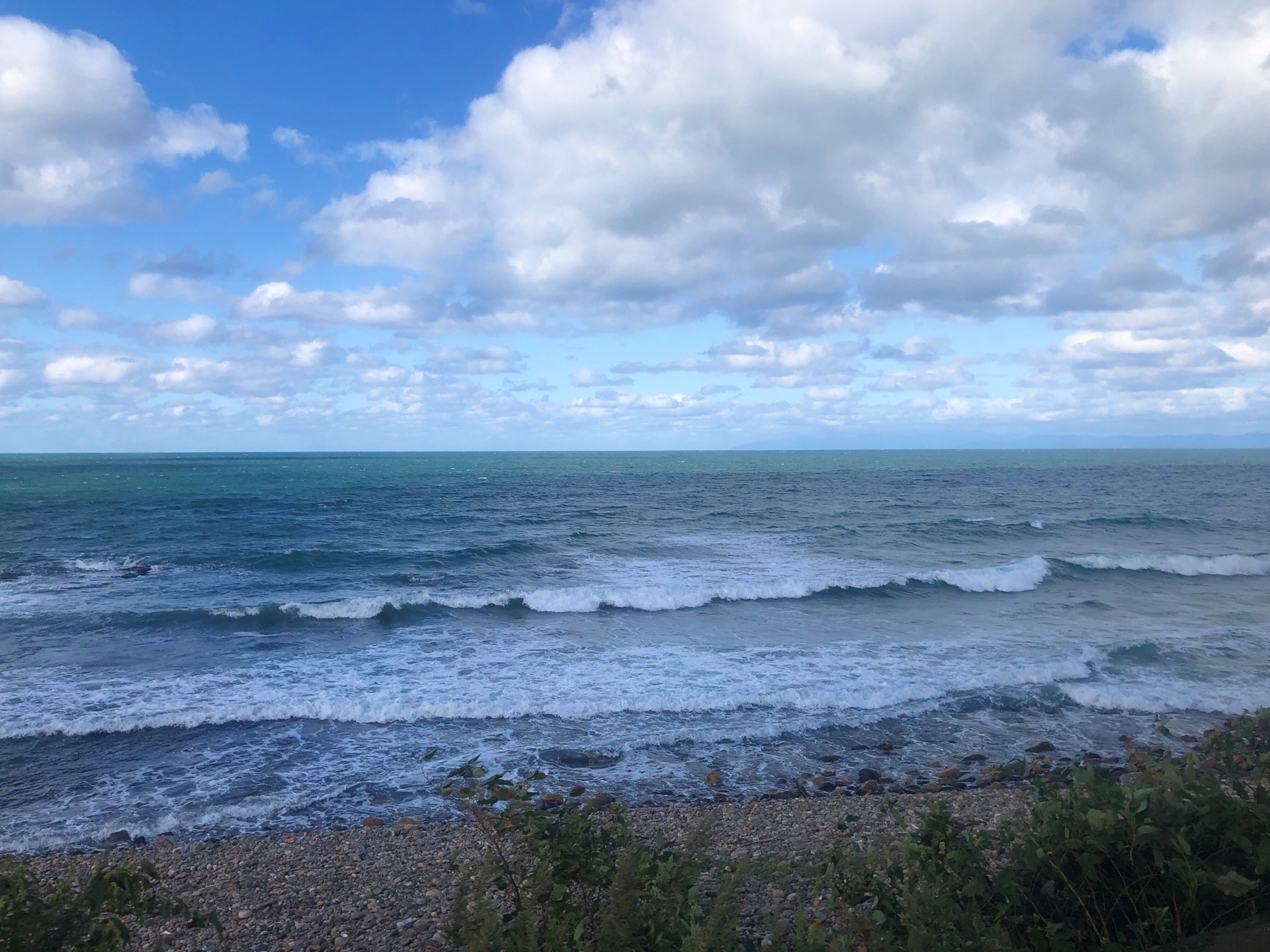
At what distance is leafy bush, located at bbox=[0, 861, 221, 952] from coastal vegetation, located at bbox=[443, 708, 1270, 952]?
1.41 meters

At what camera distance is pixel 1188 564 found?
25.1 meters

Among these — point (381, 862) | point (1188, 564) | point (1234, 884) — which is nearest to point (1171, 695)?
point (1234, 884)

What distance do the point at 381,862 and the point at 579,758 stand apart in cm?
344

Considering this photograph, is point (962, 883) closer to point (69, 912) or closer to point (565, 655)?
point (69, 912)

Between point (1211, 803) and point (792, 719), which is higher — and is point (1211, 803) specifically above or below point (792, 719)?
above

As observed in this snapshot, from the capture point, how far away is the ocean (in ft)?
32.1

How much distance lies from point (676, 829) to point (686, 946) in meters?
5.12

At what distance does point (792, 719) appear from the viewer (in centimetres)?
1155

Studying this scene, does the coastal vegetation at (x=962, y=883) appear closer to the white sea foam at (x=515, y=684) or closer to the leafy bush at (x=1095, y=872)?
the leafy bush at (x=1095, y=872)

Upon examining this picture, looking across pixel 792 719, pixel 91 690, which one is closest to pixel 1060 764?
pixel 792 719

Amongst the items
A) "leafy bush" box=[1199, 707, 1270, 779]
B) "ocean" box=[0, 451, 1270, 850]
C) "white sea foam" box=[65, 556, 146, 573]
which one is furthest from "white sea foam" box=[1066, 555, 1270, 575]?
"white sea foam" box=[65, 556, 146, 573]

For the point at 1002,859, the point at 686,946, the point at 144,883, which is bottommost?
the point at 1002,859

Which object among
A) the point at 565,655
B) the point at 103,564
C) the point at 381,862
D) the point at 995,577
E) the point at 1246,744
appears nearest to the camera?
the point at 1246,744

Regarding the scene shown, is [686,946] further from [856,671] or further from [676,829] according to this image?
[856,671]
